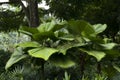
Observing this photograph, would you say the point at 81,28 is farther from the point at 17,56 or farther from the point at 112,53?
the point at 17,56

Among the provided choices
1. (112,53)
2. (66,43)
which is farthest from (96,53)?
(66,43)

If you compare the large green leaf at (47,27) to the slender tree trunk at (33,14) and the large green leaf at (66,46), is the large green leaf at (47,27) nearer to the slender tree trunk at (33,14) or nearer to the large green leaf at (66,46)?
the large green leaf at (66,46)

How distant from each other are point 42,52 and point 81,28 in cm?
65

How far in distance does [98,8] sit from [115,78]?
11370 millimetres

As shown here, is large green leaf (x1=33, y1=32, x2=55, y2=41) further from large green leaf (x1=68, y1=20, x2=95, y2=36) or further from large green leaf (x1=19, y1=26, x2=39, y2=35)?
large green leaf (x1=68, y1=20, x2=95, y2=36)

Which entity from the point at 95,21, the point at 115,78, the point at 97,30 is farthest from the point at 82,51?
the point at 95,21

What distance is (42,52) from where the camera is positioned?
4102mm

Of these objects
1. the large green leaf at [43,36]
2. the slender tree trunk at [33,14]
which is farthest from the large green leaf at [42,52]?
the slender tree trunk at [33,14]

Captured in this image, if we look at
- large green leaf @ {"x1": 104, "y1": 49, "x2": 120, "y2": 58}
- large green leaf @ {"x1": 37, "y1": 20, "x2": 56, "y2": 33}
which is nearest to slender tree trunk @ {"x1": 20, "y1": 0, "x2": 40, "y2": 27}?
large green leaf @ {"x1": 37, "y1": 20, "x2": 56, "y2": 33}

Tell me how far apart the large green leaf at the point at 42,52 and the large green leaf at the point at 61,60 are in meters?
0.11

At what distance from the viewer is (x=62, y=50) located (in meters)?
4.21

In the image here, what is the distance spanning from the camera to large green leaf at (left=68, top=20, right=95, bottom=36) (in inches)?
172

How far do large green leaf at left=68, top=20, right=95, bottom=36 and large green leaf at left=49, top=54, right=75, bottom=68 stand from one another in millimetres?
388

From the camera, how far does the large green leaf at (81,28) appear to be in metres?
4.36
